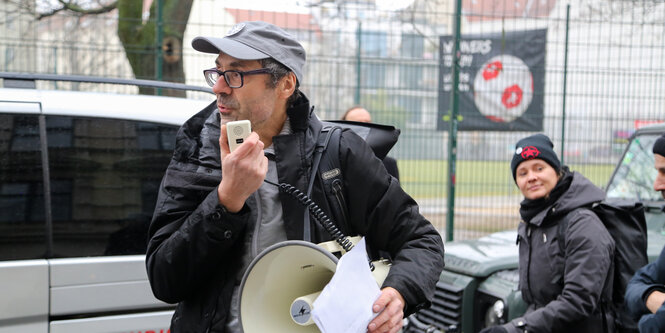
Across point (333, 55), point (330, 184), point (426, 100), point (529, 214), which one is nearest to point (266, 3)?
point (333, 55)

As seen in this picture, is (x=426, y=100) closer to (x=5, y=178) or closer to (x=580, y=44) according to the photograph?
(x=580, y=44)

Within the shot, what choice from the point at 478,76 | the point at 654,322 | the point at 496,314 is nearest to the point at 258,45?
the point at 654,322

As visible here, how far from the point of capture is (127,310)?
330 centimetres

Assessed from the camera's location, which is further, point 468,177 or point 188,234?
point 468,177

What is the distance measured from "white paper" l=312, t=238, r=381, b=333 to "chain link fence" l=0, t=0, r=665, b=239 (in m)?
6.11

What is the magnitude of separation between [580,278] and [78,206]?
242cm

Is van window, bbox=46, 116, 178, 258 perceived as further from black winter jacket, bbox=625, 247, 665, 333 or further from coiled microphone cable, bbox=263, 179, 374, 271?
black winter jacket, bbox=625, 247, 665, 333

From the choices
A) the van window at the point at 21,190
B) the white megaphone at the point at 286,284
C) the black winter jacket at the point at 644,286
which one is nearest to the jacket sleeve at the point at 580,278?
the black winter jacket at the point at 644,286

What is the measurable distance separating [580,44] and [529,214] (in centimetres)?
563

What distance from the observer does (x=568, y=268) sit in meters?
3.48

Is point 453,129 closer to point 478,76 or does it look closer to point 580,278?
point 478,76

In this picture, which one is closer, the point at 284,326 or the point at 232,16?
the point at 284,326

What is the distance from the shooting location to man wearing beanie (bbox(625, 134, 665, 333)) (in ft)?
9.71

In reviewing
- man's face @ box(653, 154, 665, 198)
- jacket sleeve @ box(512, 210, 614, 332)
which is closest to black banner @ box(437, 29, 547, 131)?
jacket sleeve @ box(512, 210, 614, 332)
